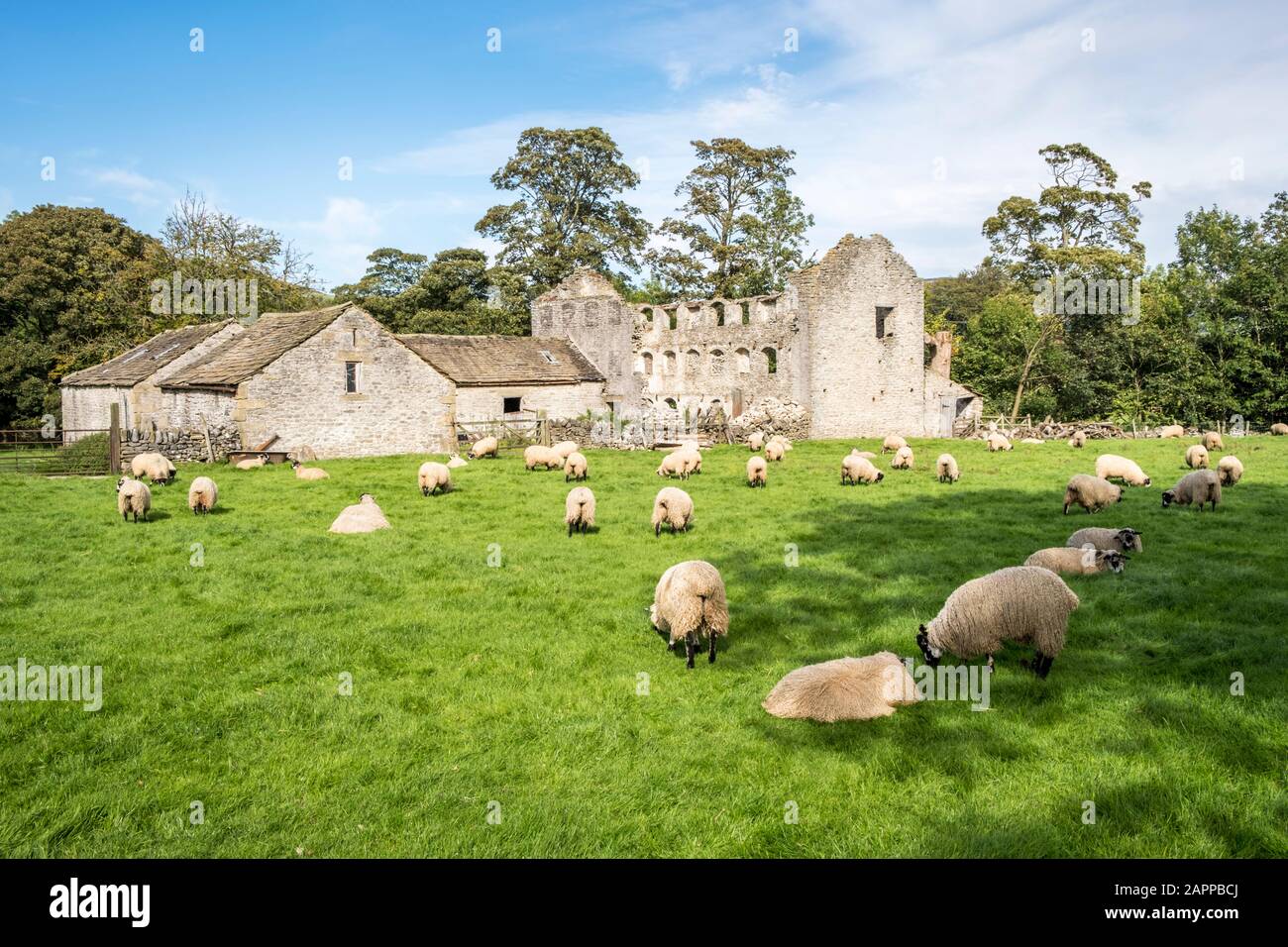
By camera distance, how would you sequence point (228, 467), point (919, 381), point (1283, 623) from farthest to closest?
point (919, 381) < point (228, 467) < point (1283, 623)

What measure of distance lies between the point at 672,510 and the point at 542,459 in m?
11.7

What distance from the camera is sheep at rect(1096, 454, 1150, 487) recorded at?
65.4ft

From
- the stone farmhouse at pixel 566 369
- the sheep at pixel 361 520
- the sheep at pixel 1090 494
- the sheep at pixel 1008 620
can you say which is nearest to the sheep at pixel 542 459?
the stone farmhouse at pixel 566 369

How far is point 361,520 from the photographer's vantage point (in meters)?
15.6

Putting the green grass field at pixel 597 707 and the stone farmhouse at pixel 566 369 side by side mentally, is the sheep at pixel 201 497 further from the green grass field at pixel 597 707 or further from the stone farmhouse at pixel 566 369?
the stone farmhouse at pixel 566 369

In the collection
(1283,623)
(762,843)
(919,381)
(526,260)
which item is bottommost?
(762,843)

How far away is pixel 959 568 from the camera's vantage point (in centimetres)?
1191

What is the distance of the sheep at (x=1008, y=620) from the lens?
7.95 metres

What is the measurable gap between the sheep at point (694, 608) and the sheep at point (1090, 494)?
10.8 metres

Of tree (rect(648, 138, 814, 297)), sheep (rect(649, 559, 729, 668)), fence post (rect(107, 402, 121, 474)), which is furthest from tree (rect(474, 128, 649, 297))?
sheep (rect(649, 559, 729, 668))

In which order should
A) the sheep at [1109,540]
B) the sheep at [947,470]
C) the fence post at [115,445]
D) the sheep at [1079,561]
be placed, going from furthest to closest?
the fence post at [115,445]
the sheep at [947,470]
the sheep at [1109,540]
the sheep at [1079,561]
